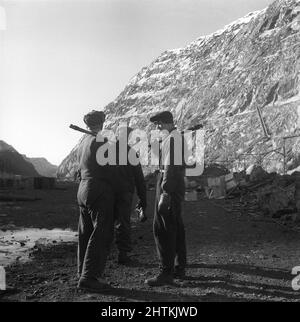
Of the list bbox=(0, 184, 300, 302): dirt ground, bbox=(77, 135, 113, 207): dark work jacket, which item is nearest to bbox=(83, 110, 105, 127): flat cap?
bbox=(77, 135, 113, 207): dark work jacket

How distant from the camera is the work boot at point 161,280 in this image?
16.1ft

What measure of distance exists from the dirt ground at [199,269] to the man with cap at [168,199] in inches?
8.7

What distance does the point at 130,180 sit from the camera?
642cm

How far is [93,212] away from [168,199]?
33.9 inches

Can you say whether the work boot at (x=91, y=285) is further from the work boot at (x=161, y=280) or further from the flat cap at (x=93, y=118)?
the flat cap at (x=93, y=118)

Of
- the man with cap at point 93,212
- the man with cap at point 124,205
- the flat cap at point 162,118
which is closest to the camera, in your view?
the man with cap at point 93,212

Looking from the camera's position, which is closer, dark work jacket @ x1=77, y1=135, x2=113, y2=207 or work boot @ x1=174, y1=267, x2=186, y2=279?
dark work jacket @ x1=77, y1=135, x2=113, y2=207

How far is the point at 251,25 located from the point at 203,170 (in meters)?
67.1

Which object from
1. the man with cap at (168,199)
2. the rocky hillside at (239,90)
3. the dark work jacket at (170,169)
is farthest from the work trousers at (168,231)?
the rocky hillside at (239,90)

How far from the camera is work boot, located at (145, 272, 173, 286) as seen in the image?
16.1 feet

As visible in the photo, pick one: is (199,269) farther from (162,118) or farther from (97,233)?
(162,118)

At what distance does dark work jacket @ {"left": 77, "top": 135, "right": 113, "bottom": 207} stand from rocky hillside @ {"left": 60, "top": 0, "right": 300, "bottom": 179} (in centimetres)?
4061

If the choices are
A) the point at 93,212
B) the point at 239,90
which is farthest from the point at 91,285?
the point at 239,90

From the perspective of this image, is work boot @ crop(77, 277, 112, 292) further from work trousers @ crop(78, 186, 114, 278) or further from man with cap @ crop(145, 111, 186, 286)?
man with cap @ crop(145, 111, 186, 286)
